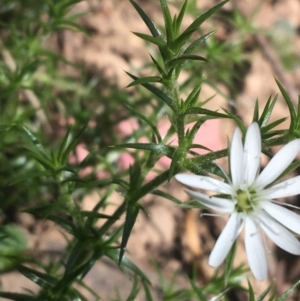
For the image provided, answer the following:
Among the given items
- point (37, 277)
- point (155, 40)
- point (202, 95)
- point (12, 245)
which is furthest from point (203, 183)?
point (202, 95)

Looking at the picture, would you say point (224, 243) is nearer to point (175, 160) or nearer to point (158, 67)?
point (175, 160)

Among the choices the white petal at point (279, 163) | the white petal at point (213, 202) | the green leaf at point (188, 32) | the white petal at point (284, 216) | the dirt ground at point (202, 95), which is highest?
the dirt ground at point (202, 95)

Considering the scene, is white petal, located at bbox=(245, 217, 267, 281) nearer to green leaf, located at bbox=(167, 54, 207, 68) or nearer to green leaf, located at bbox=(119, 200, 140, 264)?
green leaf, located at bbox=(119, 200, 140, 264)

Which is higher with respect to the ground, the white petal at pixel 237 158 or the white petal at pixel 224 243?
the white petal at pixel 237 158

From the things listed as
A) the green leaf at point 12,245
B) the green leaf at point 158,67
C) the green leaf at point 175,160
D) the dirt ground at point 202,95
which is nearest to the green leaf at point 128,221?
the green leaf at point 175,160

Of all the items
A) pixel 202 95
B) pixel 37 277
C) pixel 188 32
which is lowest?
pixel 37 277

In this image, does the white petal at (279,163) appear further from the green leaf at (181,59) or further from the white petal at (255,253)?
the green leaf at (181,59)

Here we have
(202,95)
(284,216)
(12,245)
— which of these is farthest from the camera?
(202,95)

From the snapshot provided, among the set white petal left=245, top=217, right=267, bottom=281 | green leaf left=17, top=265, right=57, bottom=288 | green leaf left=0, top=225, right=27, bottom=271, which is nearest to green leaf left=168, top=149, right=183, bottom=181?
white petal left=245, top=217, right=267, bottom=281

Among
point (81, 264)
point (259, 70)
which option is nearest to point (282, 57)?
point (259, 70)
